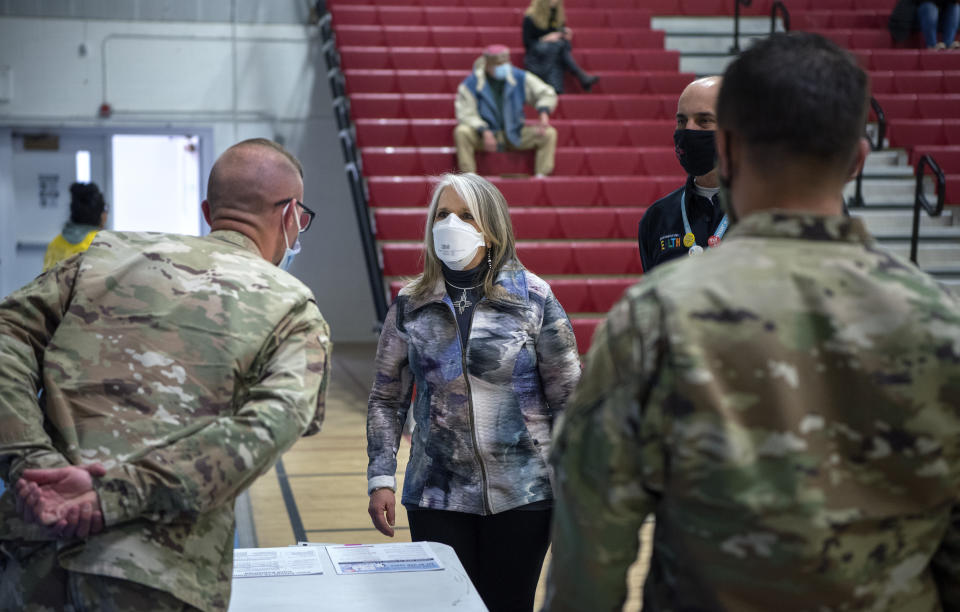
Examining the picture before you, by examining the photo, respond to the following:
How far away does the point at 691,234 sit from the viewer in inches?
93.0

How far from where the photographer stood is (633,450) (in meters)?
1.06

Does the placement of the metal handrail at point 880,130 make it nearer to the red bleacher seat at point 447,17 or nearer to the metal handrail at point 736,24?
the metal handrail at point 736,24

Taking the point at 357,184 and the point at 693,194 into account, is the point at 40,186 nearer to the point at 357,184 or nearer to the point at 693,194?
the point at 357,184

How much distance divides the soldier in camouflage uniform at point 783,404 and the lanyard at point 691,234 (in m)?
1.22

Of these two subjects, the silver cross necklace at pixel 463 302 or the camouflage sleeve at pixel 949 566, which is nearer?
the camouflage sleeve at pixel 949 566

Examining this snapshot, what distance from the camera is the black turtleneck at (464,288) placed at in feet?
7.66

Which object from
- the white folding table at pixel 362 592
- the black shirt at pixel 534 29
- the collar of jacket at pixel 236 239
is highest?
the black shirt at pixel 534 29

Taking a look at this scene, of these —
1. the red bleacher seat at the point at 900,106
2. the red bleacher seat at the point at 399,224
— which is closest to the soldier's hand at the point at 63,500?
the red bleacher seat at the point at 399,224

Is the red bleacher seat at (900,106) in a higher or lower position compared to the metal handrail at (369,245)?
higher

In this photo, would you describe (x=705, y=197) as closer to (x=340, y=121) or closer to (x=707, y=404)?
(x=707, y=404)

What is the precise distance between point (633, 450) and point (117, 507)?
2.53 feet

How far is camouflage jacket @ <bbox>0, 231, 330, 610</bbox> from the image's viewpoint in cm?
142

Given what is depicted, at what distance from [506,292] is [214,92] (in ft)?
30.1

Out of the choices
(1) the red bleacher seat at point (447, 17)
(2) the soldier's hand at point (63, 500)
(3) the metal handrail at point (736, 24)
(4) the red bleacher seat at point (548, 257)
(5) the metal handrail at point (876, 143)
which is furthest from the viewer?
(1) the red bleacher seat at point (447, 17)
